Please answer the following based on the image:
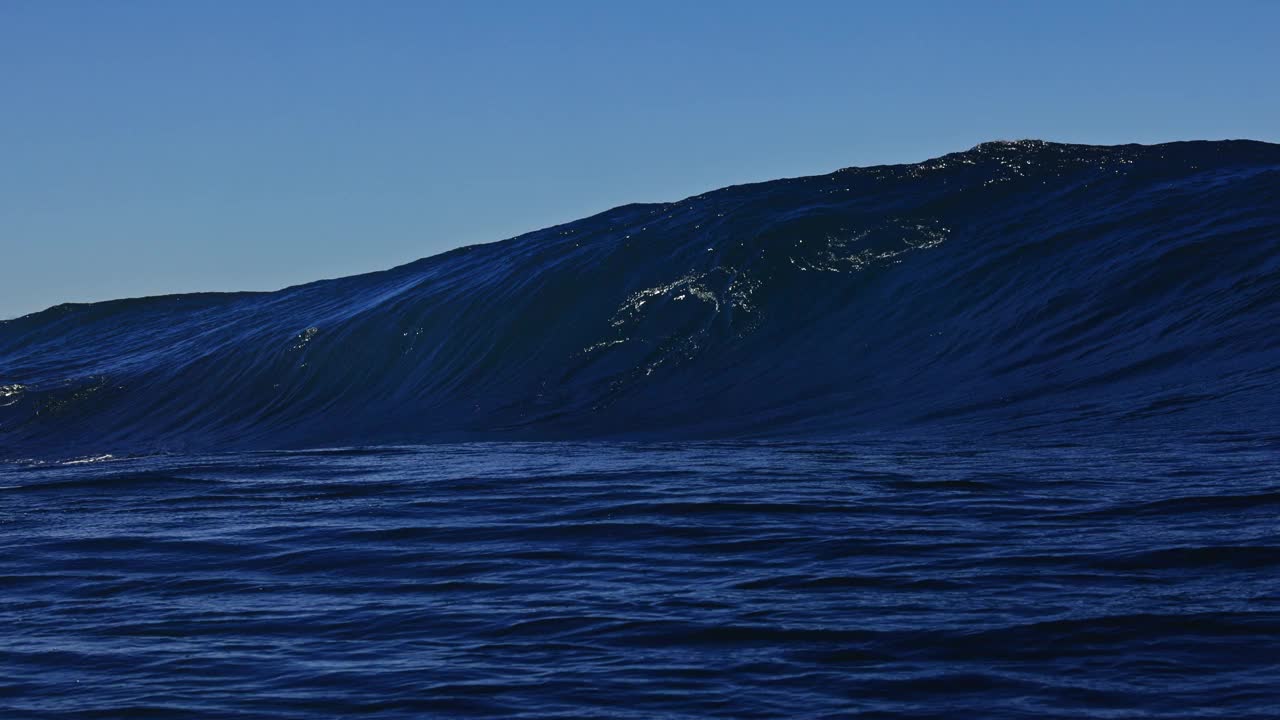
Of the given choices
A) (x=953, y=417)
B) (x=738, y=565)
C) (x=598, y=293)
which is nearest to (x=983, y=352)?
(x=953, y=417)

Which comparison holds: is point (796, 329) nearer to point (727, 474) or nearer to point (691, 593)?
point (727, 474)

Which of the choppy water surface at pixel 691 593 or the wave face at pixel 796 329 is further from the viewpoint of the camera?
the wave face at pixel 796 329

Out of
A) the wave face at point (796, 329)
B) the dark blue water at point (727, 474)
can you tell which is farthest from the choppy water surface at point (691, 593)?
the wave face at point (796, 329)

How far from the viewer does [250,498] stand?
9.02 m

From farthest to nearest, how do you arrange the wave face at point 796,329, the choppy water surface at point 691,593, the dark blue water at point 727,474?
the wave face at point 796,329
the dark blue water at point 727,474
the choppy water surface at point 691,593

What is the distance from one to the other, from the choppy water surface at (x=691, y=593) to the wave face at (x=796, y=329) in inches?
112

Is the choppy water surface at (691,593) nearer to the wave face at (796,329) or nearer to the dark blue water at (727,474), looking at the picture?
the dark blue water at (727,474)

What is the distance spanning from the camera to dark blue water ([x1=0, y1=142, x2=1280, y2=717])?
14.8ft

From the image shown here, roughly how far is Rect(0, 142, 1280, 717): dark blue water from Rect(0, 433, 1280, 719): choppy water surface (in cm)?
2

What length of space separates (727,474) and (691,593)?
327 cm

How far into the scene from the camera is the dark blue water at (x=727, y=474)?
4500 millimetres

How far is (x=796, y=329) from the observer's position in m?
15.8

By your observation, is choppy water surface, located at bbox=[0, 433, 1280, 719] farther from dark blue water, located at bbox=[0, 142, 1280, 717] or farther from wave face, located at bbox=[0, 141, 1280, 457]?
wave face, located at bbox=[0, 141, 1280, 457]

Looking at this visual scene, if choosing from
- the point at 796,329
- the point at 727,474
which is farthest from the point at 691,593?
the point at 796,329
